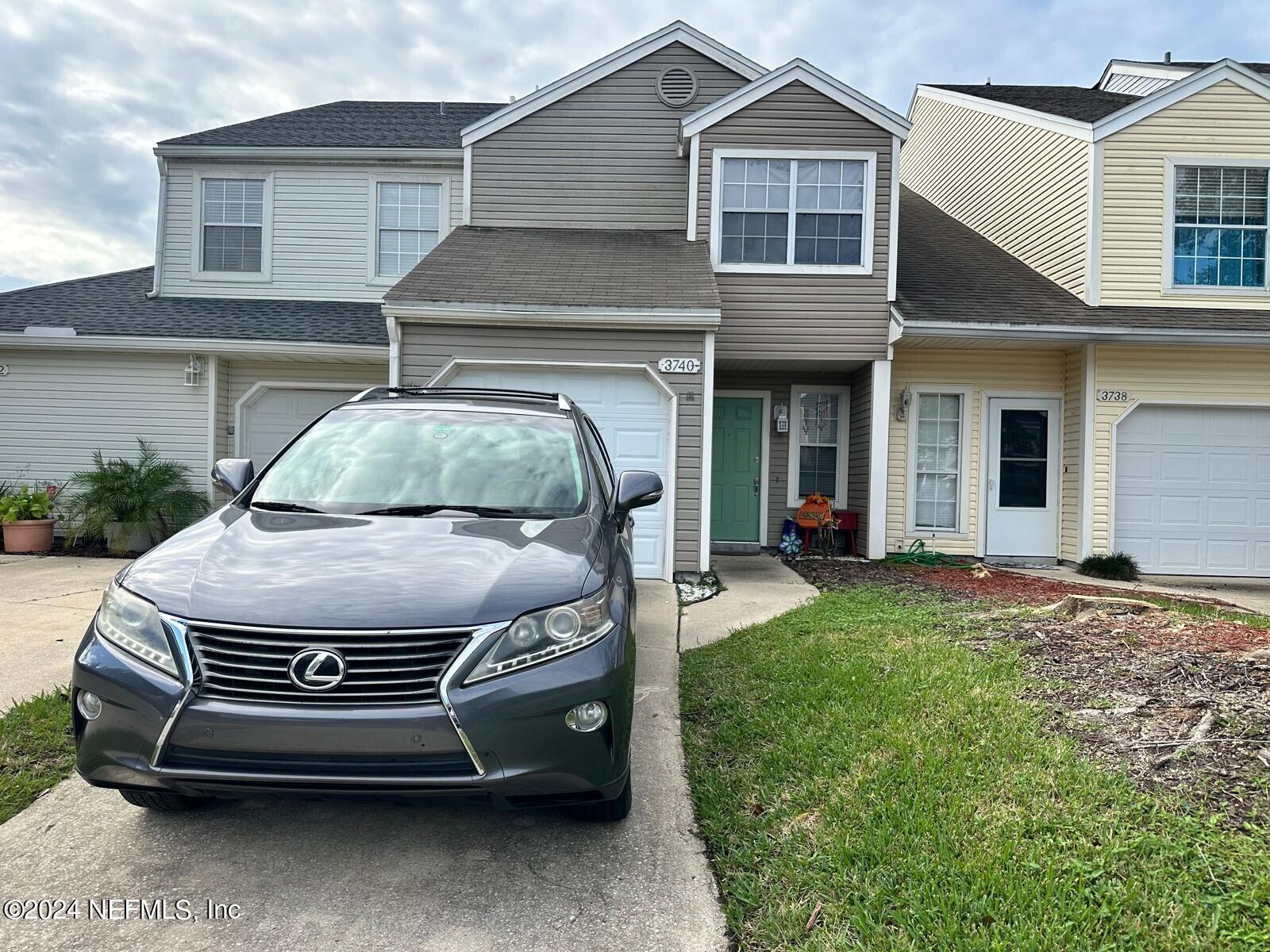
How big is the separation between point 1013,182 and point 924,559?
20.8 ft

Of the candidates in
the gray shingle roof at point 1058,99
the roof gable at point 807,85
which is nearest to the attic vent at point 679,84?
the roof gable at point 807,85

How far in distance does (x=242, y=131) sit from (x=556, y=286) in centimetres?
706

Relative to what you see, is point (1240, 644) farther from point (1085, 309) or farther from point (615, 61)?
point (615, 61)

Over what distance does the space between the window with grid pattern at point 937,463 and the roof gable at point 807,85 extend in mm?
3562

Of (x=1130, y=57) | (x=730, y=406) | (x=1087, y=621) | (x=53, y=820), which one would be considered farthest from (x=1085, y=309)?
(x=53, y=820)

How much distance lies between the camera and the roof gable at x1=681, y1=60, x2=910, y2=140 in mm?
8883

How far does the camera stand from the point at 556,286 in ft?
26.2

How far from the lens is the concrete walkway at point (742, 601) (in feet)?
19.2

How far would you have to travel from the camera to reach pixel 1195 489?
9352mm

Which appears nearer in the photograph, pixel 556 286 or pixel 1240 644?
pixel 1240 644

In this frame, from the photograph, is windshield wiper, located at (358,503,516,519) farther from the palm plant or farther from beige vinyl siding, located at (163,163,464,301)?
beige vinyl siding, located at (163,163,464,301)

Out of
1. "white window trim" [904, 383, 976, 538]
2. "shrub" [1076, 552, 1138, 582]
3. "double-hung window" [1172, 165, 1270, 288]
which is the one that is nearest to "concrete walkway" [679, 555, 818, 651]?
"white window trim" [904, 383, 976, 538]

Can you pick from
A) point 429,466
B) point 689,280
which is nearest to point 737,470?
point 689,280

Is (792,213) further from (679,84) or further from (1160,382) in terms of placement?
(1160,382)
